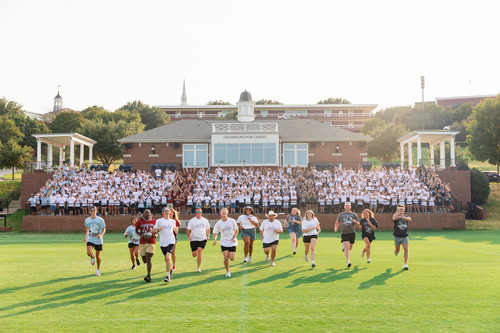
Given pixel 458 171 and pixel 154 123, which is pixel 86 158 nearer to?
pixel 154 123

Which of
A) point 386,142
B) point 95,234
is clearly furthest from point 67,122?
point 95,234

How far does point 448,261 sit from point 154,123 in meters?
67.9

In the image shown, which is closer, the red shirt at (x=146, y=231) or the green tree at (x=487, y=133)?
the red shirt at (x=146, y=231)

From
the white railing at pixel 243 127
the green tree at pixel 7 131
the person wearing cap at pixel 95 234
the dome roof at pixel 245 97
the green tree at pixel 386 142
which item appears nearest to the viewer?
the person wearing cap at pixel 95 234

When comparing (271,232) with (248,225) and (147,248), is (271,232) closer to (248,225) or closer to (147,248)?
(248,225)

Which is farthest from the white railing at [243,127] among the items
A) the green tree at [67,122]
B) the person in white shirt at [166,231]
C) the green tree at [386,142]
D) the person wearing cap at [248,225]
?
the green tree at [67,122]

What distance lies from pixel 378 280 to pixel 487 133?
3634cm

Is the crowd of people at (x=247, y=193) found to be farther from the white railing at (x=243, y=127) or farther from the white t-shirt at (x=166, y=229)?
the white t-shirt at (x=166, y=229)

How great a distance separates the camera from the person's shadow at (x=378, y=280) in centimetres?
1045

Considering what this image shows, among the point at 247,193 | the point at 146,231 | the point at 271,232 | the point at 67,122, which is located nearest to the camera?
the point at 146,231

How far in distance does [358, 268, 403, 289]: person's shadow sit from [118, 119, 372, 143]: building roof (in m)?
28.5

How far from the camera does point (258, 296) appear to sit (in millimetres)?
9438

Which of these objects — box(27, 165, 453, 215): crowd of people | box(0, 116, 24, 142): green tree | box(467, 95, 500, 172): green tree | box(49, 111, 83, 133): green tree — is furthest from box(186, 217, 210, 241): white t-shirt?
box(49, 111, 83, 133): green tree

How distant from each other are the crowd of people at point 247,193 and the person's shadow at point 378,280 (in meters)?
17.7
